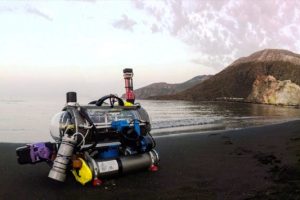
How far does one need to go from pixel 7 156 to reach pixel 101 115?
479 cm

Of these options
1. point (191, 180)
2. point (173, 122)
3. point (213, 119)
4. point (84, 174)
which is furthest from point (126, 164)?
point (213, 119)

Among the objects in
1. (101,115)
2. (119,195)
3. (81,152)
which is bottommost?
(119,195)

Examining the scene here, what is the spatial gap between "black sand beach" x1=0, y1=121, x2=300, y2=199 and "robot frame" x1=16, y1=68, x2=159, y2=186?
0.35 metres

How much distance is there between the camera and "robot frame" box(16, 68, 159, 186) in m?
8.12

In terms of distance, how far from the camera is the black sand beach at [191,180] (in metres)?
7.41

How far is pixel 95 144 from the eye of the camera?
28.2ft

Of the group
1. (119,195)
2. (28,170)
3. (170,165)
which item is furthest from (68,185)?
(170,165)

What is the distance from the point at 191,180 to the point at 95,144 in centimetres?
241

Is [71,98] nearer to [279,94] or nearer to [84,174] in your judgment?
[84,174]

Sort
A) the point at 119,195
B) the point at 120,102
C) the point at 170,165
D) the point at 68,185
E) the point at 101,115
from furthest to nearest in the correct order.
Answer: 1. the point at 170,165
2. the point at 120,102
3. the point at 101,115
4. the point at 68,185
5. the point at 119,195

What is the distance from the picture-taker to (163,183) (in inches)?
332

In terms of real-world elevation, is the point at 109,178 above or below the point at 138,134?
below

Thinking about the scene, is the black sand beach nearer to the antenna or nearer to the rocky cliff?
the antenna

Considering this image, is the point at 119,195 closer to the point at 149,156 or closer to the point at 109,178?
the point at 109,178
